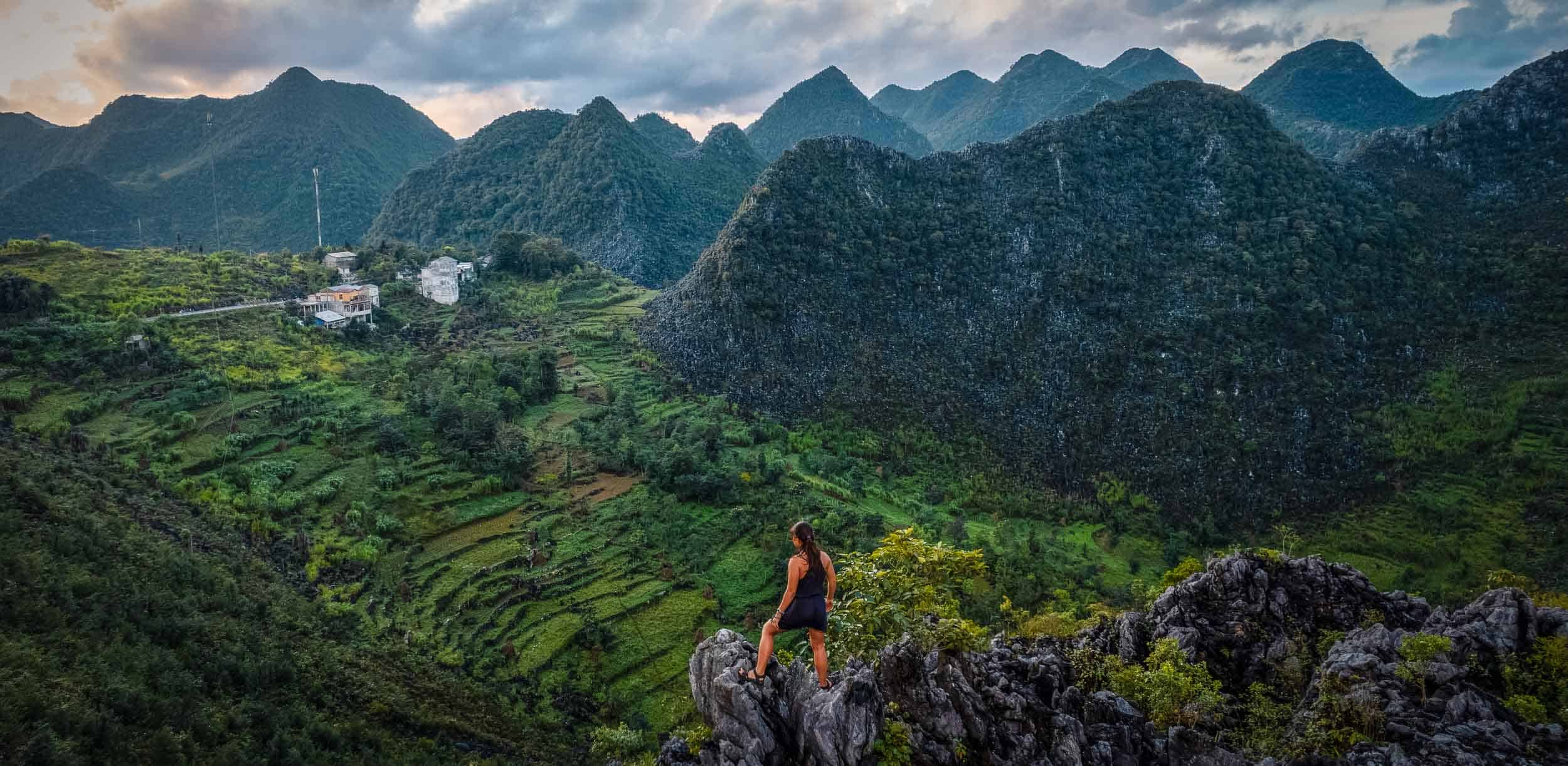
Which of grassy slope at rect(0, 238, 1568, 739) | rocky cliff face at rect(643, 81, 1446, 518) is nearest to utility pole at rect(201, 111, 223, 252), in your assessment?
grassy slope at rect(0, 238, 1568, 739)

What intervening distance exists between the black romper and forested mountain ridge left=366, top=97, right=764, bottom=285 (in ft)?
270

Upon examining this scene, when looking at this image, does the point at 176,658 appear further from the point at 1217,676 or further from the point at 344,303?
the point at 344,303

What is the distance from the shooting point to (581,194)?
97.4 m

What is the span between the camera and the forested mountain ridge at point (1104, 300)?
134 feet

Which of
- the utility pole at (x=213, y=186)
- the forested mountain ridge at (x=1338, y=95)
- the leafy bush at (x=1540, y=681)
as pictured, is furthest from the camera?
the utility pole at (x=213, y=186)

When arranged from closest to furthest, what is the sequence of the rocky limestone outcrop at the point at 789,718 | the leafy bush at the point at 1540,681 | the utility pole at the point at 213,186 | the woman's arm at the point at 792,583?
the woman's arm at the point at 792,583 → the rocky limestone outcrop at the point at 789,718 → the leafy bush at the point at 1540,681 → the utility pole at the point at 213,186

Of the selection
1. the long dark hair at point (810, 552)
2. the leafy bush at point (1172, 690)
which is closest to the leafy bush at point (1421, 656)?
the leafy bush at point (1172, 690)

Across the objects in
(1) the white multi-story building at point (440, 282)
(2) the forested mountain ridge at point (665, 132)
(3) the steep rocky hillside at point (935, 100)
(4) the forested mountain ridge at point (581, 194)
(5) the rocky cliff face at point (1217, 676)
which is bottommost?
(5) the rocky cliff face at point (1217, 676)

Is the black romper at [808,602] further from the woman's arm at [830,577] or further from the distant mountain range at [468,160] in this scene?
the distant mountain range at [468,160]

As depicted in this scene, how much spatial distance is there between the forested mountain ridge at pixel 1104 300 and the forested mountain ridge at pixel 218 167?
90857 mm

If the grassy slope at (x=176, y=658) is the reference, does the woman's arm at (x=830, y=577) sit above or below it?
above

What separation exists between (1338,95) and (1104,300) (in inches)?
3377

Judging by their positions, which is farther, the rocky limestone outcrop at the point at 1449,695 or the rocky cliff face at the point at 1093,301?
the rocky cliff face at the point at 1093,301

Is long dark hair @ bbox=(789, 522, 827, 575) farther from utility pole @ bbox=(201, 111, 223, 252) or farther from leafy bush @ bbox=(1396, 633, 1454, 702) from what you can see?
utility pole @ bbox=(201, 111, 223, 252)
